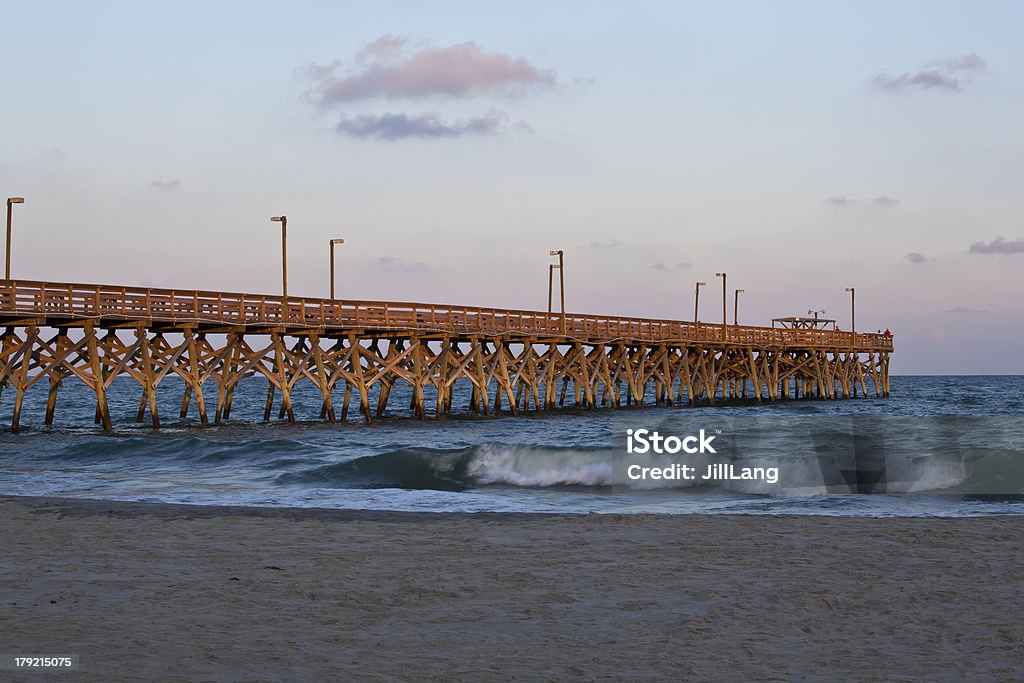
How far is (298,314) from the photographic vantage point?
33.6m

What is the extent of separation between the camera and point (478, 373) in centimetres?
A: 4081

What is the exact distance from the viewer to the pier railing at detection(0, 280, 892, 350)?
28141 millimetres

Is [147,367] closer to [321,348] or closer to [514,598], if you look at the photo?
[321,348]

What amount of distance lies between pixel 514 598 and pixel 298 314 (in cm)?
2630

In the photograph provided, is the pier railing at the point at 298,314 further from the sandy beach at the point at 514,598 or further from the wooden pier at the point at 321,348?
the sandy beach at the point at 514,598

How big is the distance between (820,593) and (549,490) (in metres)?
9.79

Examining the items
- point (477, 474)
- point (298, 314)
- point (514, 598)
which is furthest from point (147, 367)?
point (514, 598)

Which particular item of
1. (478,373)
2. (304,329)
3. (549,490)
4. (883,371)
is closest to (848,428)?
(478,373)

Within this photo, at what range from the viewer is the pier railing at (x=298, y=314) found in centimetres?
2814

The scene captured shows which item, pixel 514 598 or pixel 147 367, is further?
pixel 147 367

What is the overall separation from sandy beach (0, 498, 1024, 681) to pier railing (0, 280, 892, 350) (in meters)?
17.1

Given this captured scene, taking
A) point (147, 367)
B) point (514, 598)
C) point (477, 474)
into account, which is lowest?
point (477, 474)

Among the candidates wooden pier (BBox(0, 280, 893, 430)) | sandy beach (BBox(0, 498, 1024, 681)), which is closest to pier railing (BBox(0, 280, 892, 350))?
wooden pier (BBox(0, 280, 893, 430))

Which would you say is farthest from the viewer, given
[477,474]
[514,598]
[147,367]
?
[147,367]
